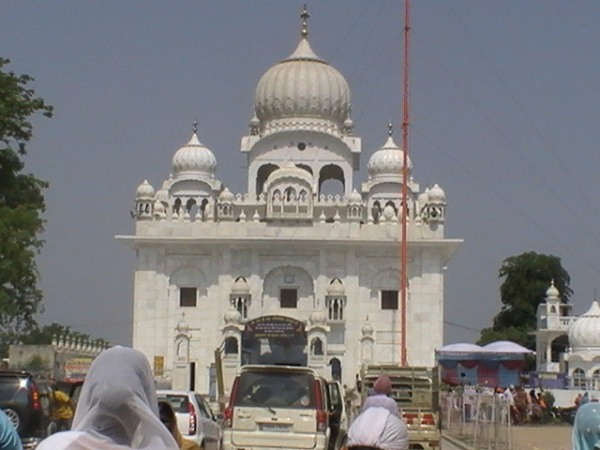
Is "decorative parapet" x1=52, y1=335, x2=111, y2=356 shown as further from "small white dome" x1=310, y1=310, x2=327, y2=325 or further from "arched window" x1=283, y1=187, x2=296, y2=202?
"arched window" x1=283, y1=187, x2=296, y2=202

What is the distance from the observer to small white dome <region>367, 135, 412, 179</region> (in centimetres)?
6259

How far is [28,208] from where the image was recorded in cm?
3119

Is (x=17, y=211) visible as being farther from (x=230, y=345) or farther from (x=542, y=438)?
(x=230, y=345)

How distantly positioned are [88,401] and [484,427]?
66.7 ft

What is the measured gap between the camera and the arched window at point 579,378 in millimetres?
54781

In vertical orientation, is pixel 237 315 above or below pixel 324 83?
below

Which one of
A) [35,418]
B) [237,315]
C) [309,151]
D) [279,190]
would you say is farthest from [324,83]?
[35,418]

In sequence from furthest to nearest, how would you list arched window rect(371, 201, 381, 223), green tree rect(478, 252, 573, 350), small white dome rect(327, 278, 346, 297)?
1. green tree rect(478, 252, 573, 350)
2. arched window rect(371, 201, 381, 223)
3. small white dome rect(327, 278, 346, 297)

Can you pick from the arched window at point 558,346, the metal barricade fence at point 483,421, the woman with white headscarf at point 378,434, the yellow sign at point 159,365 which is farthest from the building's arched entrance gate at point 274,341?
the woman with white headscarf at point 378,434

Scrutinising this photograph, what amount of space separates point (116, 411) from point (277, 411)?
11.3 m

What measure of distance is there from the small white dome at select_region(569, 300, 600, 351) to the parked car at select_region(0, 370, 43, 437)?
150ft

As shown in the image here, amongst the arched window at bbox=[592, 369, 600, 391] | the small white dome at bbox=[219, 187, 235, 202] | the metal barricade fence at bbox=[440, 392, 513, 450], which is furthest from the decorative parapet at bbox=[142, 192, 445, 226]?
the metal barricade fence at bbox=[440, 392, 513, 450]

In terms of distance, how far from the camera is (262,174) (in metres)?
63.6

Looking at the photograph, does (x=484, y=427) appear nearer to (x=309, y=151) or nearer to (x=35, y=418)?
(x=35, y=418)
